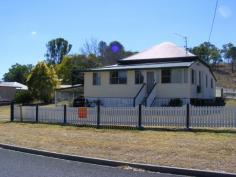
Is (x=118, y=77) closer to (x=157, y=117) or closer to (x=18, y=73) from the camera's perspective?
(x=157, y=117)

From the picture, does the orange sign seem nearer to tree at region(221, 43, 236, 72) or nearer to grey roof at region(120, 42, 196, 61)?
grey roof at region(120, 42, 196, 61)

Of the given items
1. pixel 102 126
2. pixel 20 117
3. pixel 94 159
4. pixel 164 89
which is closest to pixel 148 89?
pixel 164 89

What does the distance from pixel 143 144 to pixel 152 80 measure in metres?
24.9

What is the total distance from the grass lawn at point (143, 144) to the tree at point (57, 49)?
116866 millimetres

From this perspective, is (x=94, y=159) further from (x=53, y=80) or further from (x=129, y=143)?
(x=53, y=80)

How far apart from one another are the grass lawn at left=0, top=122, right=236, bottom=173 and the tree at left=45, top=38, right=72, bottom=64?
4601 inches

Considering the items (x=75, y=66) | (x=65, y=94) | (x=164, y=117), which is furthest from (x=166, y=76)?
(x=75, y=66)

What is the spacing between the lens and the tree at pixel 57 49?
454 feet

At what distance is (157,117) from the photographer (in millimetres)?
A: 21531

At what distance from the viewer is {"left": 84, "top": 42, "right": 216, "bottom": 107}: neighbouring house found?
39.0 meters

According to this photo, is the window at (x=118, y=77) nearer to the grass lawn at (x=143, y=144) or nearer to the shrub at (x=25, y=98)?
the shrub at (x=25, y=98)

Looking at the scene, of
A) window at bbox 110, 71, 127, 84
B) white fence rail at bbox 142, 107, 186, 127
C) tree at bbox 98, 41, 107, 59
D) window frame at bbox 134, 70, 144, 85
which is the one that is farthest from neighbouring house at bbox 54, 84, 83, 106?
tree at bbox 98, 41, 107, 59

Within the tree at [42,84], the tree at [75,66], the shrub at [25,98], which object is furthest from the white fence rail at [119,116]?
the tree at [75,66]

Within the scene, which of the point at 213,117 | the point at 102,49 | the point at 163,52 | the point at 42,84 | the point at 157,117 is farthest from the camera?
the point at 102,49
